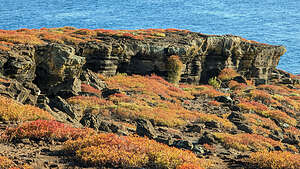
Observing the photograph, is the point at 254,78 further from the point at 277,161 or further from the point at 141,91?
the point at 277,161

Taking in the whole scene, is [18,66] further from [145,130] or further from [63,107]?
[145,130]

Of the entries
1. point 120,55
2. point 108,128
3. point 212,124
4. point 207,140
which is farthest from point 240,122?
point 120,55

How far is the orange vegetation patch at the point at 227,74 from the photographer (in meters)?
51.1

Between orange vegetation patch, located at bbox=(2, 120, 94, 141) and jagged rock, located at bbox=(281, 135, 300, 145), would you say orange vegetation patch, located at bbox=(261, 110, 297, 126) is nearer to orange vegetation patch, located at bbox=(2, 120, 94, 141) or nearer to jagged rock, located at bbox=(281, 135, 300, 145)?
jagged rock, located at bbox=(281, 135, 300, 145)

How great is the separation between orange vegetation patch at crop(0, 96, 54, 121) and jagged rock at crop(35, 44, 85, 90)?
42.9ft

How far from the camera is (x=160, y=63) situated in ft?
139

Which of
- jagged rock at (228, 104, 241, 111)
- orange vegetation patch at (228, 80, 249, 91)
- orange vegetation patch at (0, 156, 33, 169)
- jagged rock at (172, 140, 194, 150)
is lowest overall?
orange vegetation patch at (228, 80, 249, 91)

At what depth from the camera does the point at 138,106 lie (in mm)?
24344

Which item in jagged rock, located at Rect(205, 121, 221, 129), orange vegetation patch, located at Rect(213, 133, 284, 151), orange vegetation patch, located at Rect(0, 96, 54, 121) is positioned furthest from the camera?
jagged rock, located at Rect(205, 121, 221, 129)

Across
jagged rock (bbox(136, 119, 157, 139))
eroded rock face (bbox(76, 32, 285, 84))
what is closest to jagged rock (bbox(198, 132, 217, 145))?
jagged rock (bbox(136, 119, 157, 139))

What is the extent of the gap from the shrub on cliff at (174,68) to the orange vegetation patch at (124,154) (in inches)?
1213

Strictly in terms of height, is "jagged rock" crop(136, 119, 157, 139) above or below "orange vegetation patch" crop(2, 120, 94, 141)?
below

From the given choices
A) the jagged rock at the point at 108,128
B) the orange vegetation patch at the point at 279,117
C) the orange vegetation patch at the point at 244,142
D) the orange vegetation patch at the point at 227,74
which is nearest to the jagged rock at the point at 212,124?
the orange vegetation patch at the point at 244,142

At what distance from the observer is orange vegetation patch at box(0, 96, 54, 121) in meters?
13.9
